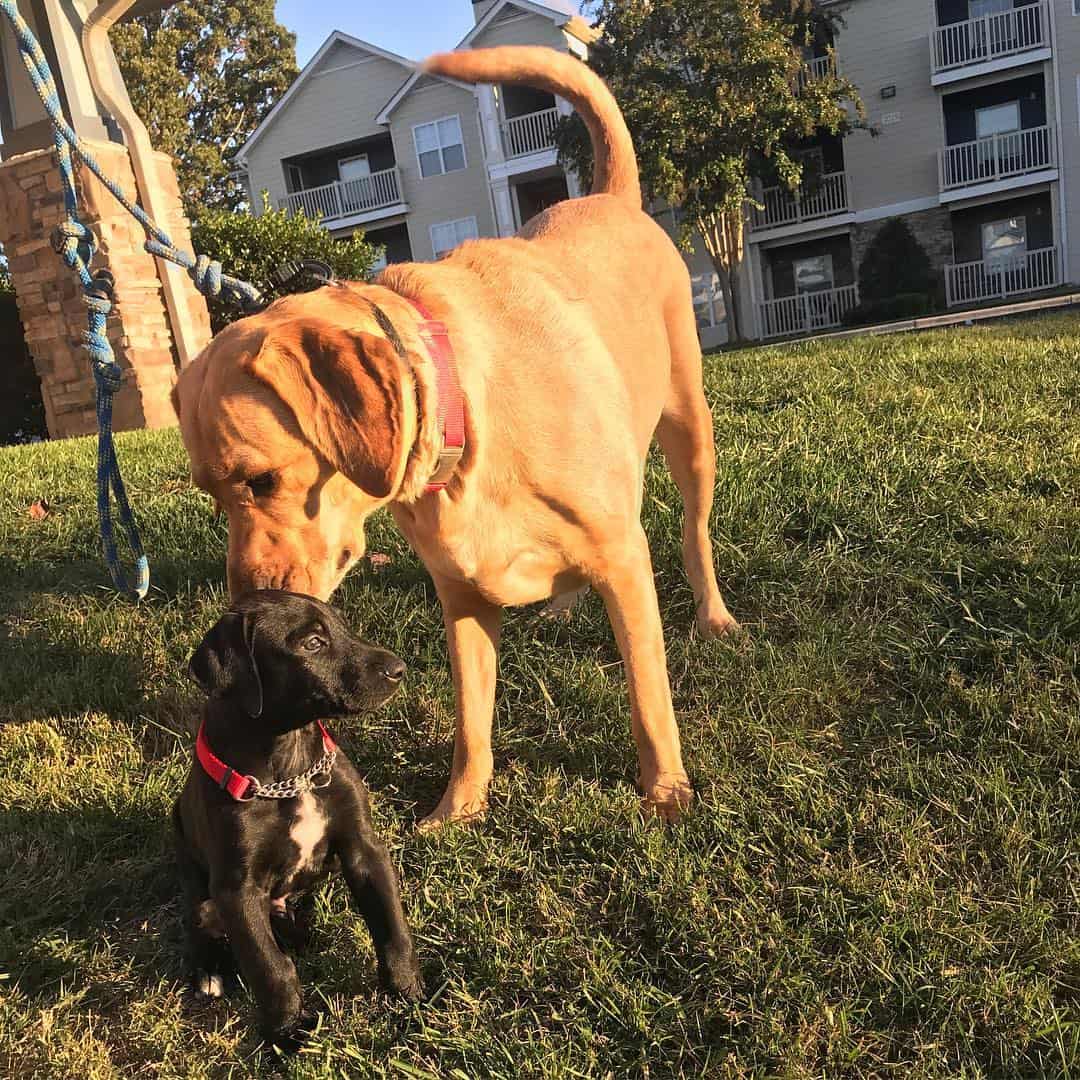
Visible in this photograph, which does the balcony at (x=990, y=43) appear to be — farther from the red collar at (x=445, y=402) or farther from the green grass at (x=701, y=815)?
the red collar at (x=445, y=402)

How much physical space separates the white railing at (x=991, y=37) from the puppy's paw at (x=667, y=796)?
27.1m

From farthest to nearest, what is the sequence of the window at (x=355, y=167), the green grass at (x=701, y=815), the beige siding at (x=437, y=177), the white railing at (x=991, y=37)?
1. the window at (x=355, y=167)
2. the beige siding at (x=437, y=177)
3. the white railing at (x=991, y=37)
4. the green grass at (x=701, y=815)

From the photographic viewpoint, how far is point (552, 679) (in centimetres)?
298

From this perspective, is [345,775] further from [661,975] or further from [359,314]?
[359,314]

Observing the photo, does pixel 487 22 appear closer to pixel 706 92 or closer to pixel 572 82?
pixel 706 92

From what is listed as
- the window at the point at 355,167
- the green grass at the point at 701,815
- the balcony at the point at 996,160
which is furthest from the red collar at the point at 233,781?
the window at the point at 355,167

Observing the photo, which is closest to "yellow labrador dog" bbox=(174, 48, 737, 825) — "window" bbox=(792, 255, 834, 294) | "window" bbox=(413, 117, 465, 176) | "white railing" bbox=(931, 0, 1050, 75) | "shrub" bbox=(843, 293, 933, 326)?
"shrub" bbox=(843, 293, 933, 326)

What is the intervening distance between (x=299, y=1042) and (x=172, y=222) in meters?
9.38

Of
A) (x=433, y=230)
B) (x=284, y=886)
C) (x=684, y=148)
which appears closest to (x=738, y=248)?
(x=684, y=148)

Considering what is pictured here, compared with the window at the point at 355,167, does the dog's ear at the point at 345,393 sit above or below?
below

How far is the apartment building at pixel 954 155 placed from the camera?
22844 millimetres

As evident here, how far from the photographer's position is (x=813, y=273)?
26.9 meters

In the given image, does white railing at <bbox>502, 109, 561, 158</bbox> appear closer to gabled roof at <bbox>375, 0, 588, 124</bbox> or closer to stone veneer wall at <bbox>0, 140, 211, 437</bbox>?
gabled roof at <bbox>375, 0, 588, 124</bbox>

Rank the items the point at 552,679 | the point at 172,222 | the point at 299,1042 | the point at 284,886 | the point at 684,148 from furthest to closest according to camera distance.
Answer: the point at 684,148
the point at 172,222
the point at 552,679
the point at 284,886
the point at 299,1042
